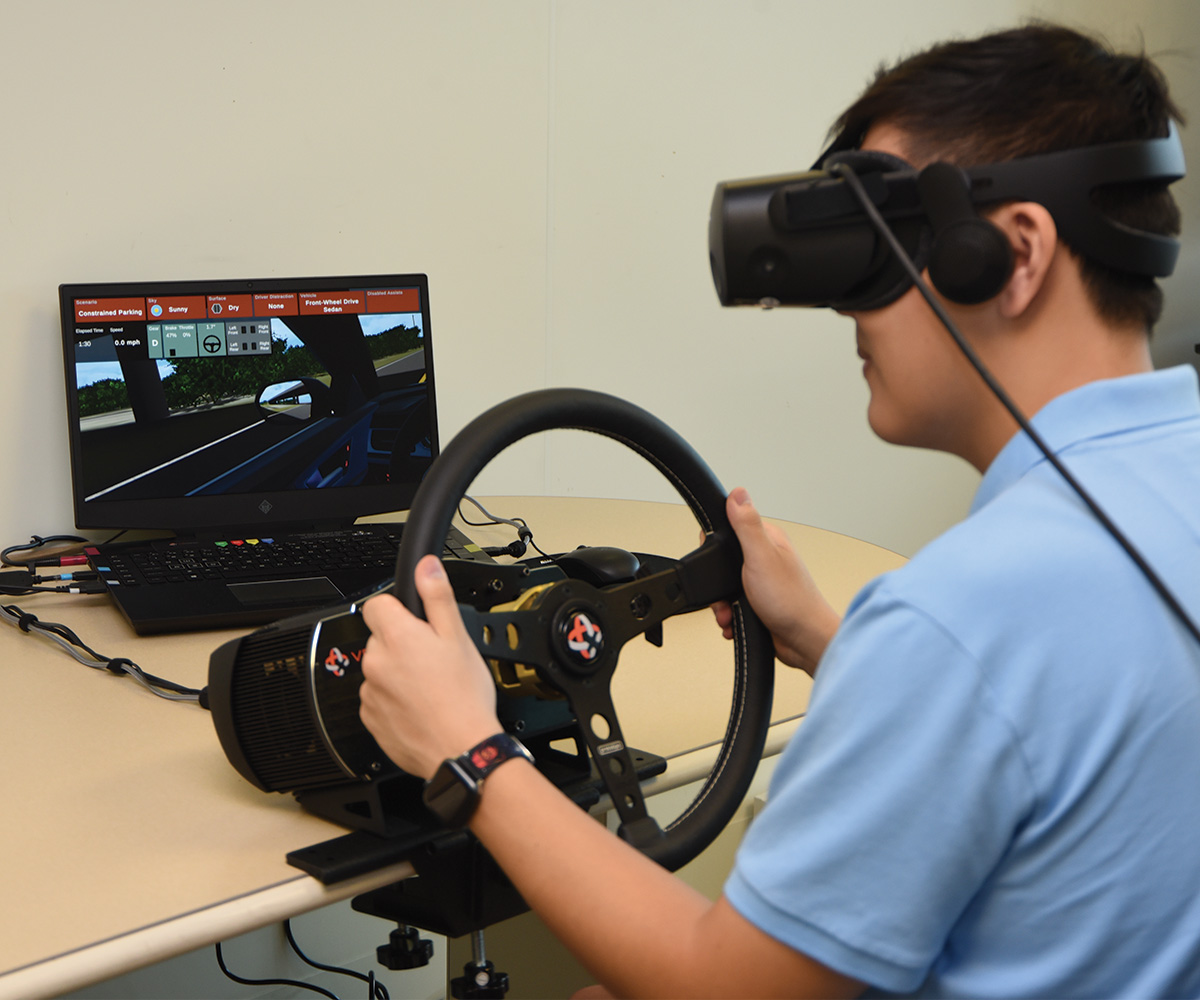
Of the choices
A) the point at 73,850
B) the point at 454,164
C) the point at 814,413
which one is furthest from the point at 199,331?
the point at 814,413

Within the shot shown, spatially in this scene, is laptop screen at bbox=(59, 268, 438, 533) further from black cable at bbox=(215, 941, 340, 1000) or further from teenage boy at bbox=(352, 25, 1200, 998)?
teenage boy at bbox=(352, 25, 1200, 998)

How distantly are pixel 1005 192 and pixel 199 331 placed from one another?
1.04 m

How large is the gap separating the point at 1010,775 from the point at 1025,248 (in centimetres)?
31

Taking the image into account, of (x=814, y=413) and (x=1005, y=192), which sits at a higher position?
(x=1005, y=192)

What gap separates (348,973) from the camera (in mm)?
1746

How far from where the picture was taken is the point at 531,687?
752mm

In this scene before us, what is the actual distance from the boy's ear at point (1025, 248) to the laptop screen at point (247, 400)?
987 mm

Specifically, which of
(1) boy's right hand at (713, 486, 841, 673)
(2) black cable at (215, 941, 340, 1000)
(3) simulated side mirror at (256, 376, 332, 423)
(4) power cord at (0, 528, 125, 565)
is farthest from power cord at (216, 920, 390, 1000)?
(1) boy's right hand at (713, 486, 841, 673)

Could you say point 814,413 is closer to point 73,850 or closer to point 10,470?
point 10,470

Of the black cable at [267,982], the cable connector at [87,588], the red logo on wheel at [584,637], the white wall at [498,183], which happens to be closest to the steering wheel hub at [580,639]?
the red logo on wheel at [584,637]

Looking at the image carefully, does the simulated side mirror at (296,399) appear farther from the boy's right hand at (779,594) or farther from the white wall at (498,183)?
the boy's right hand at (779,594)

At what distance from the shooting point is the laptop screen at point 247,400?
4.41 feet

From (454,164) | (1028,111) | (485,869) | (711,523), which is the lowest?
(485,869)

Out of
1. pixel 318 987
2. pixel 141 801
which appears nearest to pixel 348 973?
pixel 318 987
